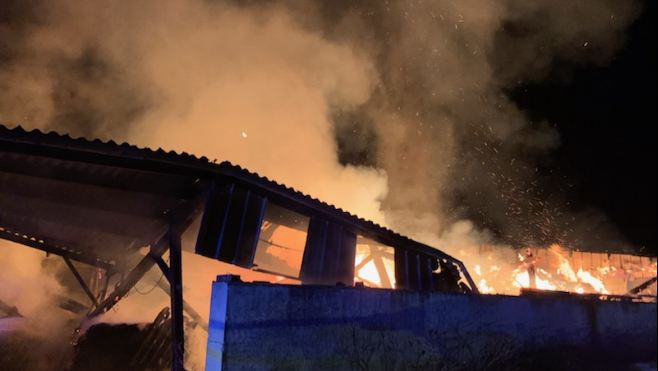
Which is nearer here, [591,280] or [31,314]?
[31,314]

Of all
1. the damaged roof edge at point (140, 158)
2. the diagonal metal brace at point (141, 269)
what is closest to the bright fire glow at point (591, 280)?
the damaged roof edge at point (140, 158)

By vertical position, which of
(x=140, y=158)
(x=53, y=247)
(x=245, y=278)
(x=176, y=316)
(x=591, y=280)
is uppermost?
(x=591, y=280)

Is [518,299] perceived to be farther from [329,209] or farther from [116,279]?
[116,279]

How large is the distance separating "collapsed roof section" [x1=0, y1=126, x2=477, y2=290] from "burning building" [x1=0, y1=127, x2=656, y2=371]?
22 millimetres

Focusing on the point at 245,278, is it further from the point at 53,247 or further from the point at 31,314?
the point at 31,314

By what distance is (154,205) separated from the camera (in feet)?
22.2

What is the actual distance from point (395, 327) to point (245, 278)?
506 cm

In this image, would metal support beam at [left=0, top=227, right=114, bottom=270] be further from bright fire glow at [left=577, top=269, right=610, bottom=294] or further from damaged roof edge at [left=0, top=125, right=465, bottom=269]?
bright fire glow at [left=577, top=269, right=610, bottom=294]

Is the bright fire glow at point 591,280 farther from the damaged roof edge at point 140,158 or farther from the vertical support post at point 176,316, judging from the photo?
the vertical support post at point 176,316

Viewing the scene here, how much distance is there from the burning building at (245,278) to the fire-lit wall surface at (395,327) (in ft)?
0.07

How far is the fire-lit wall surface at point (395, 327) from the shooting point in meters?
5.09

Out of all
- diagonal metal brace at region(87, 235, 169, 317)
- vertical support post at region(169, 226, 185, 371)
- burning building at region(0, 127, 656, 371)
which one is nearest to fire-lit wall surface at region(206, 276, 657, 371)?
burning building at region(0, 127, 656, 371)

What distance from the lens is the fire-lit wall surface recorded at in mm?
5090

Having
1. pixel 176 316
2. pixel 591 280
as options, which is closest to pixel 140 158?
pixel 176 316
